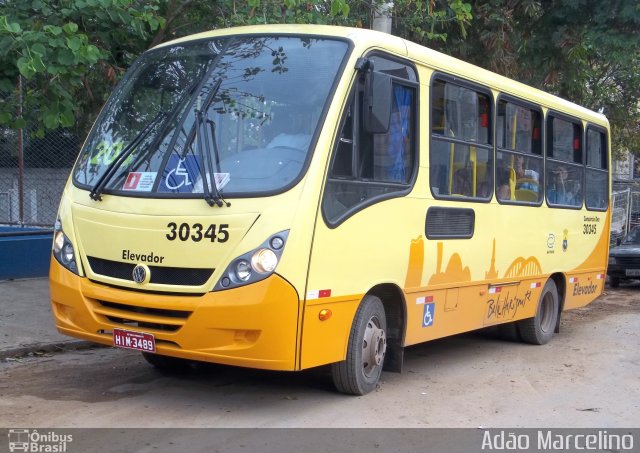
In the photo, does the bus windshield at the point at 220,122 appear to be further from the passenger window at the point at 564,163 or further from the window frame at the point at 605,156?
the window frame at the point at 605,156

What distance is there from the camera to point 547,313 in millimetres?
11148

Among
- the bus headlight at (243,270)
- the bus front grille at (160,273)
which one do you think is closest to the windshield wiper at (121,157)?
the bus front grille at (160,273)

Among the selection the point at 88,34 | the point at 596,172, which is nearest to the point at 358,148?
the point at 88,34

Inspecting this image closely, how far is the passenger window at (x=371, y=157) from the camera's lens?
21.9 feet

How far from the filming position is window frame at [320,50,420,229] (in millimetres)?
6586

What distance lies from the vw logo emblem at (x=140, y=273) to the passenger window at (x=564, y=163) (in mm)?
6116

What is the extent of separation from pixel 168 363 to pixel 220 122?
8.22ft

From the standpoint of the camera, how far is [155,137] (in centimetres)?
688

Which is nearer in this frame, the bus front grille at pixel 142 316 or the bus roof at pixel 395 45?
the bus front grille at pixel 142 316

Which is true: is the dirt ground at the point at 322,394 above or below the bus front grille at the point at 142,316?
below

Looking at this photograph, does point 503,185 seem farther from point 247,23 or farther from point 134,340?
point 134,340

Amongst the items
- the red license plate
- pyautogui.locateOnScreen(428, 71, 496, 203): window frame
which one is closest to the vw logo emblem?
the red license plate

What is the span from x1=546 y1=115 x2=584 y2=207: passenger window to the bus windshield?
487cm

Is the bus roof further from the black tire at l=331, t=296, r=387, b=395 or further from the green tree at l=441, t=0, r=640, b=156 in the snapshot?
the green tree at l=441, t=0, r=640, b=156
